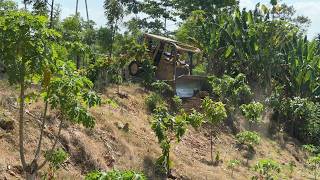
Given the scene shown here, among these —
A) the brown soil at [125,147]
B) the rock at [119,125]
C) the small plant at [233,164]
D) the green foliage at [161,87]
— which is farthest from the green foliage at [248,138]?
the rock at [119,125]

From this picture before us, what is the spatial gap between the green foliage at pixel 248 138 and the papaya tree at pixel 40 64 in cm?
1010

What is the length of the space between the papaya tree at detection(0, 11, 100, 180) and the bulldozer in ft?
40.6

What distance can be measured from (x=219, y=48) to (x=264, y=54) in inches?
83.6

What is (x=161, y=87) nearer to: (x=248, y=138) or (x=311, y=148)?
(x=248, y=138)

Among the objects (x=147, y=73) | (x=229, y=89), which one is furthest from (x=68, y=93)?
(x=229, y=89)

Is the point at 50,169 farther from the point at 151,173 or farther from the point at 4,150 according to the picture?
the point at 151,173

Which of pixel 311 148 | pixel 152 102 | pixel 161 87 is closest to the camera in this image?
pixel 152 102

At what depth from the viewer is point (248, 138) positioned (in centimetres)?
1648

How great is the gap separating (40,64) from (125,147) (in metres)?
6.99

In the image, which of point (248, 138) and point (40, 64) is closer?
point (40, 64)

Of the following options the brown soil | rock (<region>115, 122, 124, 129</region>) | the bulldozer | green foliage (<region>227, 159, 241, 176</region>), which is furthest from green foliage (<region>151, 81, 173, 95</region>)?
green foliage (<region>227, 159, 241, 176</region>)

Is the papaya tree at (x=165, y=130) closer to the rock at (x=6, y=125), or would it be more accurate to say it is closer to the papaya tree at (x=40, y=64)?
the rock at (x=6, y=125)

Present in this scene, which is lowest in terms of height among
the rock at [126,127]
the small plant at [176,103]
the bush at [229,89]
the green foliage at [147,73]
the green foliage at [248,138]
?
the green foliage at [248,138]

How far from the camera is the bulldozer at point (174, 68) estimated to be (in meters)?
19.7
